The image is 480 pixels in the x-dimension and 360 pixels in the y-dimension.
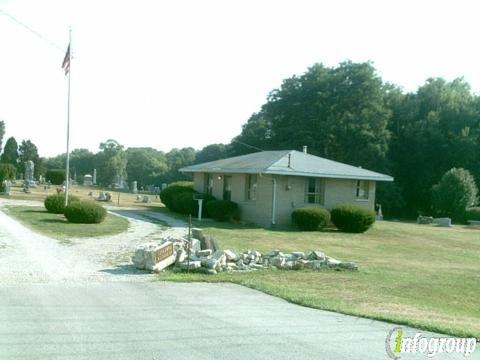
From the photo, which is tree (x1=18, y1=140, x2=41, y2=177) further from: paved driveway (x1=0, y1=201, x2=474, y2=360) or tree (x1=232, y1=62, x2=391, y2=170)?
paved driveway (x1=0, y1=201, x2=474, y2=360)

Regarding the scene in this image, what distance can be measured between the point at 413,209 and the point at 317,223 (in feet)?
97.6

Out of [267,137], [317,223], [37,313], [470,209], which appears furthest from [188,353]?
[267,137]

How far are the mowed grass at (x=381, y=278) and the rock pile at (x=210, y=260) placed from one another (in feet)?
1.38

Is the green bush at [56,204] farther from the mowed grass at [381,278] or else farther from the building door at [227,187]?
the building door at [227,187]

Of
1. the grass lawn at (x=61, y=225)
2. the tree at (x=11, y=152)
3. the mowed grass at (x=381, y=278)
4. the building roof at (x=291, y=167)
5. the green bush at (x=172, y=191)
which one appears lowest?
the mowed grass at (x=381, y=278)

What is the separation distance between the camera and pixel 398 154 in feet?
177

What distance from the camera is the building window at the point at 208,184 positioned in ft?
110

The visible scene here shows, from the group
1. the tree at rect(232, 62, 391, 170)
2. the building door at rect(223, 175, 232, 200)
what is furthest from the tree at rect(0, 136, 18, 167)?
the building door at rect(223, 175, 232, 200)

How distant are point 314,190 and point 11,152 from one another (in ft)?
176

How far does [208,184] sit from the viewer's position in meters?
33.9

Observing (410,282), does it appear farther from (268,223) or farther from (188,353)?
(268,223)

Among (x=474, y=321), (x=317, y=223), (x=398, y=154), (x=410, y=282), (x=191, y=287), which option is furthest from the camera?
(x=398, y=154)

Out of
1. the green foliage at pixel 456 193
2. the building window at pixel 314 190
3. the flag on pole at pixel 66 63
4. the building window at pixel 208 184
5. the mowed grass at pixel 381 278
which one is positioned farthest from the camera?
the green foliage at pixel 456 193

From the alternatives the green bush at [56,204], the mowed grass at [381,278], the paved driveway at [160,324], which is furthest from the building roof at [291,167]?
the paved driveway at [160,324]
